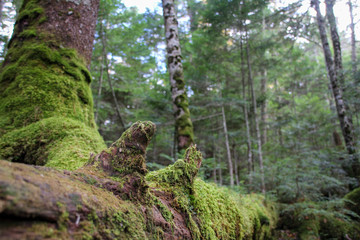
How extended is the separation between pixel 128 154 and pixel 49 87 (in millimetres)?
2606

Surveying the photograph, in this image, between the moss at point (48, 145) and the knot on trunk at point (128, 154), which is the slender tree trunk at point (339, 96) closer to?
the knot on trunk at point (128, 154)

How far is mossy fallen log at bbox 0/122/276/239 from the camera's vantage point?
0.77 m

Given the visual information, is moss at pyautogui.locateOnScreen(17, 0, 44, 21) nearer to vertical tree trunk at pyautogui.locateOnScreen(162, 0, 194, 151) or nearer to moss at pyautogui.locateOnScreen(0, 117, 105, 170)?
moss at pyautogui.locateOnScreen(0, 117, 105, 170)

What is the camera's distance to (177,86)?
5.84 m

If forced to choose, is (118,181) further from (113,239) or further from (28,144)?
(28,144)

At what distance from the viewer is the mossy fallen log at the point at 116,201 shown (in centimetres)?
77

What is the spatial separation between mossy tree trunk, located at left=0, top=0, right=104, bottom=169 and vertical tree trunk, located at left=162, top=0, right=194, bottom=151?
229 cm

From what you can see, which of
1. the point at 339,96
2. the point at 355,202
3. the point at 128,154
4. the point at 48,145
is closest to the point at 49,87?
the point at 48,145

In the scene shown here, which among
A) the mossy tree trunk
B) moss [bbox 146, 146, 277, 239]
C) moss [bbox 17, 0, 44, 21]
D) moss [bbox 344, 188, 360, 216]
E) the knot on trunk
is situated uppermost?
moss [bbox 17, 0, 44, 21]

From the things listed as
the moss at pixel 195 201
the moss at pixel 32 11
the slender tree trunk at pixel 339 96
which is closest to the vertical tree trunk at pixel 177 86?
the moss at pixel 195 201

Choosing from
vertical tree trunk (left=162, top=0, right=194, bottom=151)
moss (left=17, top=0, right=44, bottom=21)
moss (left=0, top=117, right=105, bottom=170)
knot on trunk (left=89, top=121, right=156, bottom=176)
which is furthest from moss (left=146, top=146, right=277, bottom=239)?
moss (left=17, top=0, right=44, bottom=21)

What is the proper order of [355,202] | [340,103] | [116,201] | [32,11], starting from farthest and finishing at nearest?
[340,103], [355,202], [32,11], [116,201]

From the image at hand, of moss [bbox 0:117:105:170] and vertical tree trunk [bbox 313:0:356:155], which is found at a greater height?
vertical tree trunk [bbox 313:0:356:155]

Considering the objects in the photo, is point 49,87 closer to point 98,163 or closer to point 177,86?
point 98,163
